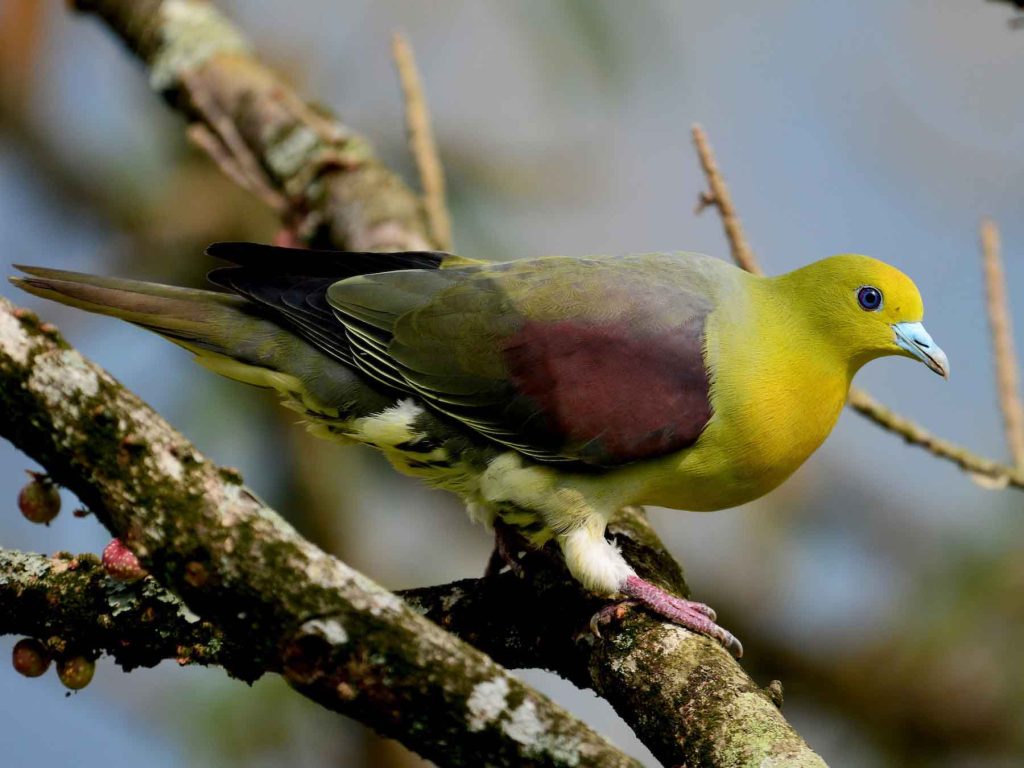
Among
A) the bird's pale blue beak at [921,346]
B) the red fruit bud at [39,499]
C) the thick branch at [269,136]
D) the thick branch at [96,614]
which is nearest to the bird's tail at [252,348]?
the red fruit bud at [39,499]

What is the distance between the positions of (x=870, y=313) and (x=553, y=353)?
2.80 ft

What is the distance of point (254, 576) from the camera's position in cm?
138

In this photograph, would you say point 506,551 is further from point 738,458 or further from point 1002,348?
point 1002,348

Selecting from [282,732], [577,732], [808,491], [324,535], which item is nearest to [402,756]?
[282,732]

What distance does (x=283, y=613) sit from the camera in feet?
4.54

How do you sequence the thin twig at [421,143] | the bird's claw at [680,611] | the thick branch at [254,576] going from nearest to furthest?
the thick branch at [254,576] → the bird's claw at [680,611] → the thin twig at [421,143]

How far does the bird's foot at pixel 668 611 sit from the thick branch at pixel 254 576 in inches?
38.9

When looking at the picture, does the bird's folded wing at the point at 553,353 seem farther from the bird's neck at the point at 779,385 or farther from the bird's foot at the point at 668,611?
the bird's foot at the point at 668,611

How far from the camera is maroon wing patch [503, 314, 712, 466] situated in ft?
8.73

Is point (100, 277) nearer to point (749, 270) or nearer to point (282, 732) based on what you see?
point (749, 270)

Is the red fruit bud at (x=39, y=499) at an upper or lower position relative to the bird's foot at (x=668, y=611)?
lower

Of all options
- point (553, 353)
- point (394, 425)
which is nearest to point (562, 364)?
point (553, 353)

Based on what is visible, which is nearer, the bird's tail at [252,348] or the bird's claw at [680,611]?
the bird's claw at [680,611]

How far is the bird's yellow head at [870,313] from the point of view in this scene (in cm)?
287
